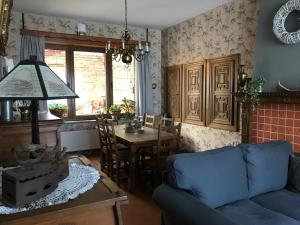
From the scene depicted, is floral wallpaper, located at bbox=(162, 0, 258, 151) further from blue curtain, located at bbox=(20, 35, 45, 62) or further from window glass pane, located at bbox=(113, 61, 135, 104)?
blue curtain, located at bbox=(20, 35, 45, 62)

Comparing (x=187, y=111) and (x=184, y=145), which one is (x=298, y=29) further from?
(x=184, y=145)

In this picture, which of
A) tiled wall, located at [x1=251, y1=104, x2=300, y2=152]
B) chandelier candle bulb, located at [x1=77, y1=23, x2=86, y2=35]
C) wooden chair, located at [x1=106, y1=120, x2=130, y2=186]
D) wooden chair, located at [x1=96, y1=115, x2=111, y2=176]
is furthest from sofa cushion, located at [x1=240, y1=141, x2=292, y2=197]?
chandelier candle bulb, located at [x1=77, y1=23, x2=86, y2=35]

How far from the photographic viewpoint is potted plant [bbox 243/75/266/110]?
11.0ft

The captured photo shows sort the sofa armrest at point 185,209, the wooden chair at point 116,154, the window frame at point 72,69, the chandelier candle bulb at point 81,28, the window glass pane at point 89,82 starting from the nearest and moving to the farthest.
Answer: the sofa armrest at point 185,209
the wooden chair at point 116,154
the chandelier candle bulb at point 81,28
the window frame at point 72,69
the window glass pane at point 89,82

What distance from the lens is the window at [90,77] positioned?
5.25m

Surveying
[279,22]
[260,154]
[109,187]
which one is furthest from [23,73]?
[279,22]

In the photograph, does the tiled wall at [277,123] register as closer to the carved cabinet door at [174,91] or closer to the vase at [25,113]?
the carved cabinet door at [174,91]

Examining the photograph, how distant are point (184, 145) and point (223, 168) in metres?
3.56

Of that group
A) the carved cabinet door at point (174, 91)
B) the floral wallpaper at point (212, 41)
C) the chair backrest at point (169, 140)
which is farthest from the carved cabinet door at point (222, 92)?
the chair backrest at point (169, 140)

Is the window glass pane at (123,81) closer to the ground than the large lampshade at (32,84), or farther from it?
farther from it

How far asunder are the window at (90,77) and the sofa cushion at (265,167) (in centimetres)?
391

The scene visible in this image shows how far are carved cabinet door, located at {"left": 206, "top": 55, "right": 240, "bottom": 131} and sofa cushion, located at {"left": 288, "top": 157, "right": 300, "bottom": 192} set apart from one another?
1.86 metres

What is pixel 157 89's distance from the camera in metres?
6.14

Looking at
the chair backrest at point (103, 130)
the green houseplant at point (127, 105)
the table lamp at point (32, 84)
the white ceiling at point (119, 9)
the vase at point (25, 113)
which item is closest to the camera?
the table lamp at point (32, 84)
